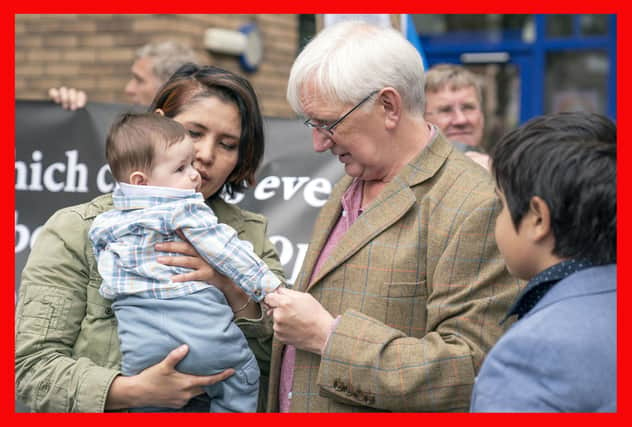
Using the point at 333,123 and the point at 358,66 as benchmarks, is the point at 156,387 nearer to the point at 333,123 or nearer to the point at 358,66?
the point at 333,123

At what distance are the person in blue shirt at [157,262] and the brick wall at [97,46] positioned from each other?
440 cm

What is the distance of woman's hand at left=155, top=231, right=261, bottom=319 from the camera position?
231cm

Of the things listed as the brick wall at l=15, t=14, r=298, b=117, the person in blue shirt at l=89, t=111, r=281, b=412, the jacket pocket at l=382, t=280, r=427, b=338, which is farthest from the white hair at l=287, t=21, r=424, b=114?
the brick wall at l=15, t=14, r=298, b=117

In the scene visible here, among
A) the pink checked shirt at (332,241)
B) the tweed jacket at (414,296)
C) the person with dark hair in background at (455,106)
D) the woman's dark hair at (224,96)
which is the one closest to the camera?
the tweed jacket at (414,296)

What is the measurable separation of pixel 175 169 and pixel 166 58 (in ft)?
8.75

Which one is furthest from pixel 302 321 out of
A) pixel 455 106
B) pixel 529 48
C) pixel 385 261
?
pixel 529 48

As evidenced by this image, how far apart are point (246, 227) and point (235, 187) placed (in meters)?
0.16

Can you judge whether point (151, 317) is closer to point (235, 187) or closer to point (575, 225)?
point (235, 187)

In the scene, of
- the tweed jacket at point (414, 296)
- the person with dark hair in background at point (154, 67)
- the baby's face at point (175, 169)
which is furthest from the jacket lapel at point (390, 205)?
the person with dark hair in background at point (154, 67)

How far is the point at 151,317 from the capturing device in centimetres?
229

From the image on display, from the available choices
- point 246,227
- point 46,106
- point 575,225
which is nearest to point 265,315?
point 246,227

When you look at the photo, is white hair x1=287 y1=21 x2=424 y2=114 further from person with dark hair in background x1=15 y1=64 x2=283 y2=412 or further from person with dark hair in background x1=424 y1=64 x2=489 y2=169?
person with dark hair in background x1=424 y1=64 x2=489 y2=169

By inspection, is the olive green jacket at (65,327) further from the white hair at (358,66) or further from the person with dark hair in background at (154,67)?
the person with dark hair in background at (154,67)

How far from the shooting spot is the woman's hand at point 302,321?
2.18 metres
